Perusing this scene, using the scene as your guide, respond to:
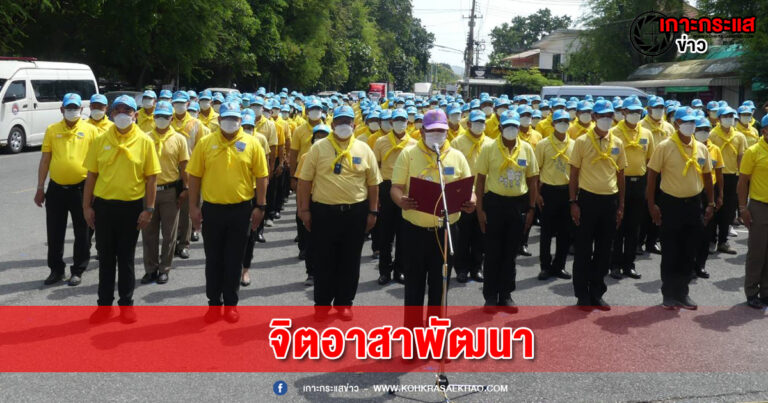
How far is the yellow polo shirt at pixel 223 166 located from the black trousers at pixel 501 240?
8.01ft

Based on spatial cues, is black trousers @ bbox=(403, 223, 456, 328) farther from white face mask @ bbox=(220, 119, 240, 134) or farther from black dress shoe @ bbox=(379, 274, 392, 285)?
black dress shoe @ bbox=(379, 274, 392, 285)

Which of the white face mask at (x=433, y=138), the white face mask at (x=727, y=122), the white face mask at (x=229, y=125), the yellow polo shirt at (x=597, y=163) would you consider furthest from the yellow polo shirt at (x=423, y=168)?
the white face mask at (x=727, y=122)

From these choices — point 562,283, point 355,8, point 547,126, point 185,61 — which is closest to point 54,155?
point 562,283

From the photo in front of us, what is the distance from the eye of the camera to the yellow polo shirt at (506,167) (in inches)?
287

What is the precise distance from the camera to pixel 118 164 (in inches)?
258

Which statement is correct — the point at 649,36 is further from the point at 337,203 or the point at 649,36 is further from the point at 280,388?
the point at 280,388

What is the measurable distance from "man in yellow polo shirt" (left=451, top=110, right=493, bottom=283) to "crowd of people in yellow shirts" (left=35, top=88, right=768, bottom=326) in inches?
0.8

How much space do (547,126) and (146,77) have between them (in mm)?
28717

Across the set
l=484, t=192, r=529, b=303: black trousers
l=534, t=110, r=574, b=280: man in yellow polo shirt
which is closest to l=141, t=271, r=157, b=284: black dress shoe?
l=484, t=192, r=529, b=303: black trousers

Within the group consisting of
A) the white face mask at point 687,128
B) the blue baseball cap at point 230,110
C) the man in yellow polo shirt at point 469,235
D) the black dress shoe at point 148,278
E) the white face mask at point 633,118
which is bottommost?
the black dress shoe at point 148,278

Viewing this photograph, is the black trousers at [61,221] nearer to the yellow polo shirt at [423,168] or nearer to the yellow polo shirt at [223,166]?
the yellow polo shirt at [223,166]

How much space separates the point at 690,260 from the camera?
7711mm

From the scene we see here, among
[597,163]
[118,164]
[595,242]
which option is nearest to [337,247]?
[118,164]

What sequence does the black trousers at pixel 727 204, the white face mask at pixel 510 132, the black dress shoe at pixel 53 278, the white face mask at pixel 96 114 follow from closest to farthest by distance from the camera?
the white face mask at pixel 510 132
the black dress shoe at pixel 53 278
the white face mask at pixel 96 114
the black trousers at pixel 727 204
